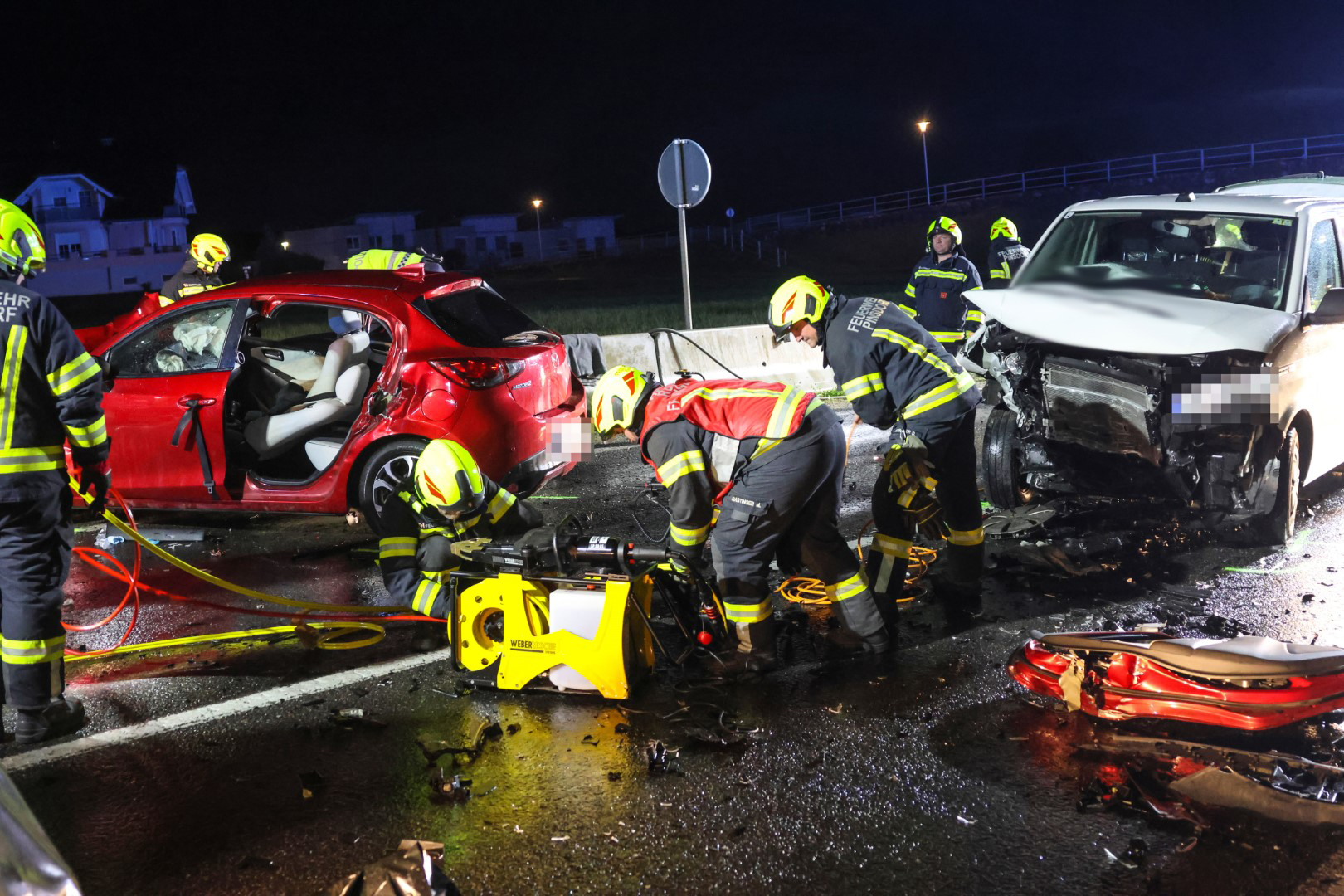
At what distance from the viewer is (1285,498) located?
21.0ft

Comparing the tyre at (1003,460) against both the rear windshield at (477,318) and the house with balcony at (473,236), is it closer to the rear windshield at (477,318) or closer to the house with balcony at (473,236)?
the rear windshield at (477,318)

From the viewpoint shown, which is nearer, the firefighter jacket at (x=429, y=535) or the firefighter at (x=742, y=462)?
the firefighter at (x=742, y=462)

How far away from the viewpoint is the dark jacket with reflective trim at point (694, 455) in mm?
4684

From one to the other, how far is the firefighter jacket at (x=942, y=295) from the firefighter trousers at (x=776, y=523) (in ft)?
16.6

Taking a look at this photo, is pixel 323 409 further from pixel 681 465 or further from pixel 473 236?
pixel 473 236

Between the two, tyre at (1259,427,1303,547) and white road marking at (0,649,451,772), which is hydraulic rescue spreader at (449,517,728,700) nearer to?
white road marking at (0,649,451,772)

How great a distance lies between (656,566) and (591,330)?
15.6 m

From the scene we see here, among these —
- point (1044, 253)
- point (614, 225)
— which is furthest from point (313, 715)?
point (614, 225)

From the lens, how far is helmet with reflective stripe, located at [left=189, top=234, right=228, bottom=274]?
9231 millimetres

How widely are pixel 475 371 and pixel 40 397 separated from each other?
8.45 ft

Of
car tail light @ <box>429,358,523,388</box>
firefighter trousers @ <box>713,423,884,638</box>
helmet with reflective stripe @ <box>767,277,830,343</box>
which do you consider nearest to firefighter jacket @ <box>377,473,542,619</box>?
car tail light @ <box>429,358,523,388</box>

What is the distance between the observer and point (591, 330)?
20.1m

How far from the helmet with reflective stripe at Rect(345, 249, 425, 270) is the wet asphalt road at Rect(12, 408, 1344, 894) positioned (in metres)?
3.58

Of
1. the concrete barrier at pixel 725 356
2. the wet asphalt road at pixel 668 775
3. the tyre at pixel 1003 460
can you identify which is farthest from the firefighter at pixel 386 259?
the tyre at pixel 1003 460
